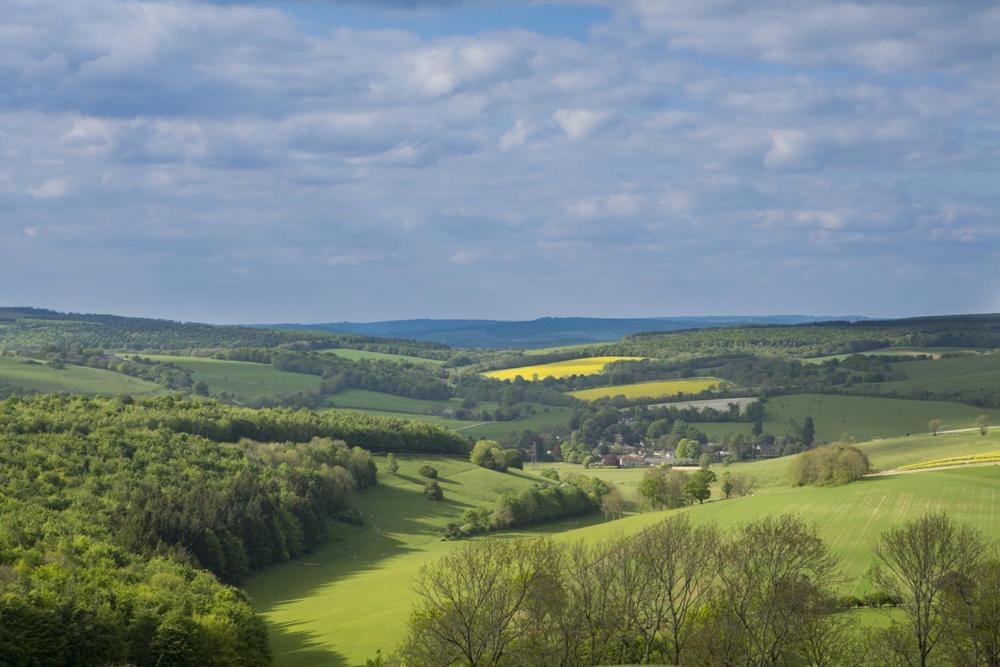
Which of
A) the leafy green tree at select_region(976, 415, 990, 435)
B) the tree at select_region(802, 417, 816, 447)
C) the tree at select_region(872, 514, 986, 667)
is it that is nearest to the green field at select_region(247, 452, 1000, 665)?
the tree at select_region(872, 514, 986, 667)

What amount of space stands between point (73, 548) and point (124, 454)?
38368mm

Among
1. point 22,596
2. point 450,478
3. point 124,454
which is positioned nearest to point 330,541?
point 124,454

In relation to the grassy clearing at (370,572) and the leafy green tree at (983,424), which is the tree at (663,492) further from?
the leafy green tree at (983,424)

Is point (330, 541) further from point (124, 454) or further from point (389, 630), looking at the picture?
point (389, 630)

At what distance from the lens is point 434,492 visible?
137 metres

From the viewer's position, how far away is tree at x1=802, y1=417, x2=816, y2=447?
191m

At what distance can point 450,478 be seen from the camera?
149625mm

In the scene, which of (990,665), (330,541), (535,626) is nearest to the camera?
(990,665)

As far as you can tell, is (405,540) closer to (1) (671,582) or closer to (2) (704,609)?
(2) (704,609)

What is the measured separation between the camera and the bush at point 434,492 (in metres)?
137

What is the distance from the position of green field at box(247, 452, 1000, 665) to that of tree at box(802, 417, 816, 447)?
64.4 meters

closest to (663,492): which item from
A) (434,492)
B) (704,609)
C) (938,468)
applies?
(434,492)

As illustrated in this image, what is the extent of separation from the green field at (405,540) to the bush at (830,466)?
3114mm

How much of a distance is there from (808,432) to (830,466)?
248 ft
